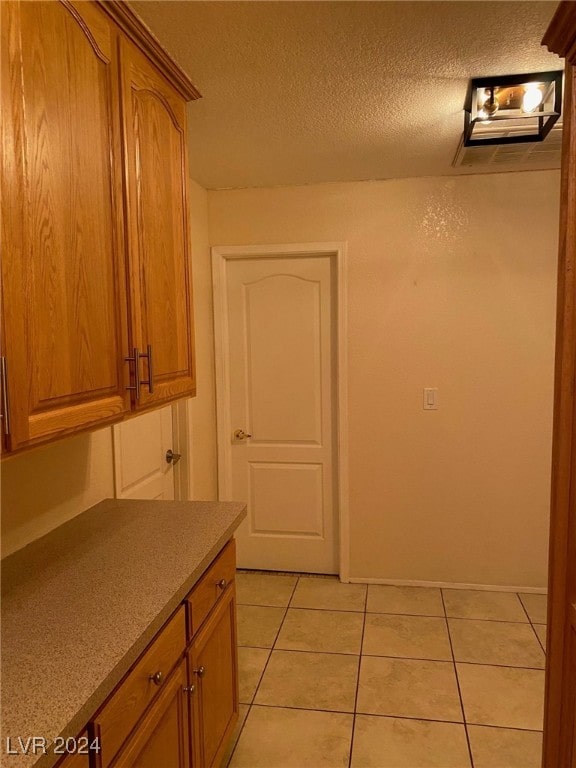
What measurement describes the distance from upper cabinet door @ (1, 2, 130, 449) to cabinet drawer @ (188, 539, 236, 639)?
0.58m

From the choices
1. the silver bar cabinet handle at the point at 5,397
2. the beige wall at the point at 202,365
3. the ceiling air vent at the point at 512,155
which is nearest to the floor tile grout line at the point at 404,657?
the beige wall at the point at 202,365

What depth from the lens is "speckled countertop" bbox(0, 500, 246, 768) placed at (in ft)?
3.13

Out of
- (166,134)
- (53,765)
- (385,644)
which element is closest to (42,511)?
(53,765)

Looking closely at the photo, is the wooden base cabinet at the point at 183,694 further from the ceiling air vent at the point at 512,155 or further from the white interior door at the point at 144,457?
the ceiling air vent at the point at 512,155

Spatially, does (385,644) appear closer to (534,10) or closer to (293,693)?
(293,693)

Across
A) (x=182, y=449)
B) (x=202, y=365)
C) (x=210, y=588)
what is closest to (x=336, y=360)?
(x=202, y=365)

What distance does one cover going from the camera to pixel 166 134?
1.75m

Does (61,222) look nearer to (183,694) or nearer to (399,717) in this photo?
(183,694)

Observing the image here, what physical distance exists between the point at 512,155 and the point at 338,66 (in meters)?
1.27

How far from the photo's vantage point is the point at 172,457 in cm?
299

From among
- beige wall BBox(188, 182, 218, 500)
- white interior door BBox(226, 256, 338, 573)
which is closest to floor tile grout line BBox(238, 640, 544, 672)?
white interior door BBox(226, 256, 338, 573)

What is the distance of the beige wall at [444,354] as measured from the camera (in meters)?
3.04

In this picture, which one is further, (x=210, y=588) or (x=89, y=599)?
(x=210, y=588)

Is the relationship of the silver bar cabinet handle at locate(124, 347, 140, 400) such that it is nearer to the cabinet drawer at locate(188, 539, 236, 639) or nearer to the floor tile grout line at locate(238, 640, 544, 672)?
the cabinet drawer at locate(188, 539, 236, 639)
